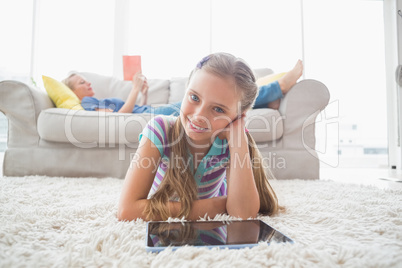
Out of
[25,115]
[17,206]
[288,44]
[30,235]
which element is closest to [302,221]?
[30,235]

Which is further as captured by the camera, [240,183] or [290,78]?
[290,78]

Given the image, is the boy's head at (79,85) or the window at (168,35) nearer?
the boy's head at (79,85)

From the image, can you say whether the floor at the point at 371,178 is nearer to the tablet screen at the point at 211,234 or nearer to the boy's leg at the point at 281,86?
the boy's leg at the point at 281,86

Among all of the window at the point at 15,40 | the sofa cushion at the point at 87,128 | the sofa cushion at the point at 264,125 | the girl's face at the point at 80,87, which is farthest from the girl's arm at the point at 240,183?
the window at the point at 15,40

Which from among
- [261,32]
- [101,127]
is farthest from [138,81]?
[261,32]

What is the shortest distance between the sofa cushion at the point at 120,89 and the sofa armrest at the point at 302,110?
3.69 feet

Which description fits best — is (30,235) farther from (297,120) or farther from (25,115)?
(297,120)

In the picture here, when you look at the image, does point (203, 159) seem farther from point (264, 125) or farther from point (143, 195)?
point (264, 125)

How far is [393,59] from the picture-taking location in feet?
10.1

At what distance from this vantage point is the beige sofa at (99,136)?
1564mm

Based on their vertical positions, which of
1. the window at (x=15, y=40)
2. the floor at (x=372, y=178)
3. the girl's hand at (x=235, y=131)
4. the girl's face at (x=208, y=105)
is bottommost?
the floor at (x=372, y=178)

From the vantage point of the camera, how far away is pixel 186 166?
762 mm

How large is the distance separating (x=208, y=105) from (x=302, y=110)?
1.13 metres

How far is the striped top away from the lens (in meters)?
0.73
